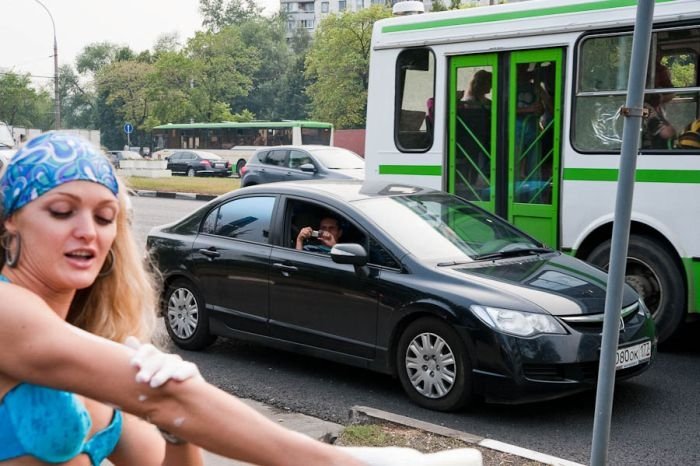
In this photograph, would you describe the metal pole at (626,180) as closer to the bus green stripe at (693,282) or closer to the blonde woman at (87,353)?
the blonde woman at (87,353)

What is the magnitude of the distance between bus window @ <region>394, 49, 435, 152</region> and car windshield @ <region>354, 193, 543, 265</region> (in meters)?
2.50

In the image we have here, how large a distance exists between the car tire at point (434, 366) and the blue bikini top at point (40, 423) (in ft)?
14.6

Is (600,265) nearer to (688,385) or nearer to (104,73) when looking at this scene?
(688,385)

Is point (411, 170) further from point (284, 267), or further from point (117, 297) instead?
point (117, 297)

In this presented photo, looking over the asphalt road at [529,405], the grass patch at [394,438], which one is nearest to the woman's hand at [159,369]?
the grass patch at [394,438]

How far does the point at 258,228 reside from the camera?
7344 millimetres

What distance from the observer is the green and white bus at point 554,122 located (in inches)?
312

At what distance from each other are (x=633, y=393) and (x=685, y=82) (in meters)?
2.93

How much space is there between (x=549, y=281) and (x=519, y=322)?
2.11 feet

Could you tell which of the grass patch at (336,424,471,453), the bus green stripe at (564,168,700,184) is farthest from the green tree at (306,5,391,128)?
the grass patch at (336,424,471,453)

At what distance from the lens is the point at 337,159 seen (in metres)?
23.3

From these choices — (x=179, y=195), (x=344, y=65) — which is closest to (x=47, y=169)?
(x=179, y=195)

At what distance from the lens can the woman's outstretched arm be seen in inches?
52.7

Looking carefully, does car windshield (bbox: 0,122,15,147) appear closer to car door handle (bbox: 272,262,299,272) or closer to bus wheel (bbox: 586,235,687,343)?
car door handle (bbox: 272,262,299,272)
